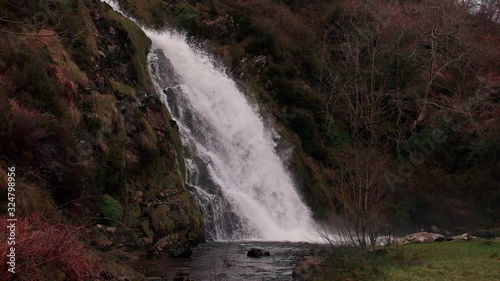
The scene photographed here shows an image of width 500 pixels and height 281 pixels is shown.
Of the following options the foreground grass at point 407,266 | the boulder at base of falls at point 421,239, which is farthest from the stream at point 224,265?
the boulder at base of falls at point 421,239

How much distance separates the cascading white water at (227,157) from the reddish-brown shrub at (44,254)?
35.8 ft

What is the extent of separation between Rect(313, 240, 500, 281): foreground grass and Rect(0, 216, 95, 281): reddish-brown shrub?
521 centimetres

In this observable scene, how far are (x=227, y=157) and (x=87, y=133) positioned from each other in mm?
9878

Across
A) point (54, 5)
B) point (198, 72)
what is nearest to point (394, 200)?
point (198, 72)

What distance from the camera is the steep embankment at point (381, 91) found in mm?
29203

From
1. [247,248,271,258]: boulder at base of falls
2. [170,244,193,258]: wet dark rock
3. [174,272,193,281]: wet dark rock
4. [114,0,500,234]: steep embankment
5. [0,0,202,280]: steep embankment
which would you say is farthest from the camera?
[114,0,500,234]: steep embankment

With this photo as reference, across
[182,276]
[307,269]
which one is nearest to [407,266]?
[307,269]

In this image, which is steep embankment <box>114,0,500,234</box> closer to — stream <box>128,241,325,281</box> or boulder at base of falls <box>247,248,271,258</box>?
stream <box>128,241,325,281</box>

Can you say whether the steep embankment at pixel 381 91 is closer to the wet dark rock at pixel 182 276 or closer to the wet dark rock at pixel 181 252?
the wet dark rock at pixel 181 252

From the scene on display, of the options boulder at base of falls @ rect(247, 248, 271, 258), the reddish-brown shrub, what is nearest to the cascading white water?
boulder at base of falls @ rect(247, 248, 271, 258)

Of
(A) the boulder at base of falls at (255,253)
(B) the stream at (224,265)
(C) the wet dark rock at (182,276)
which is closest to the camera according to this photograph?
(C) the wet dark rock at (182,276)

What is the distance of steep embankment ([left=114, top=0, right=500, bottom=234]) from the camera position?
29203 millimetres

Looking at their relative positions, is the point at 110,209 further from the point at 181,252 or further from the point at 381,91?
the point at 381,91

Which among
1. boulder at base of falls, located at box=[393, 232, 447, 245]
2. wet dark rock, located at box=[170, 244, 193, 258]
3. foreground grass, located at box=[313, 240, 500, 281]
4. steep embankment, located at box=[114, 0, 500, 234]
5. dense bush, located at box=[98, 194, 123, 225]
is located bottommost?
wet dark rock, located at box=[170, 244, 193, 258]
